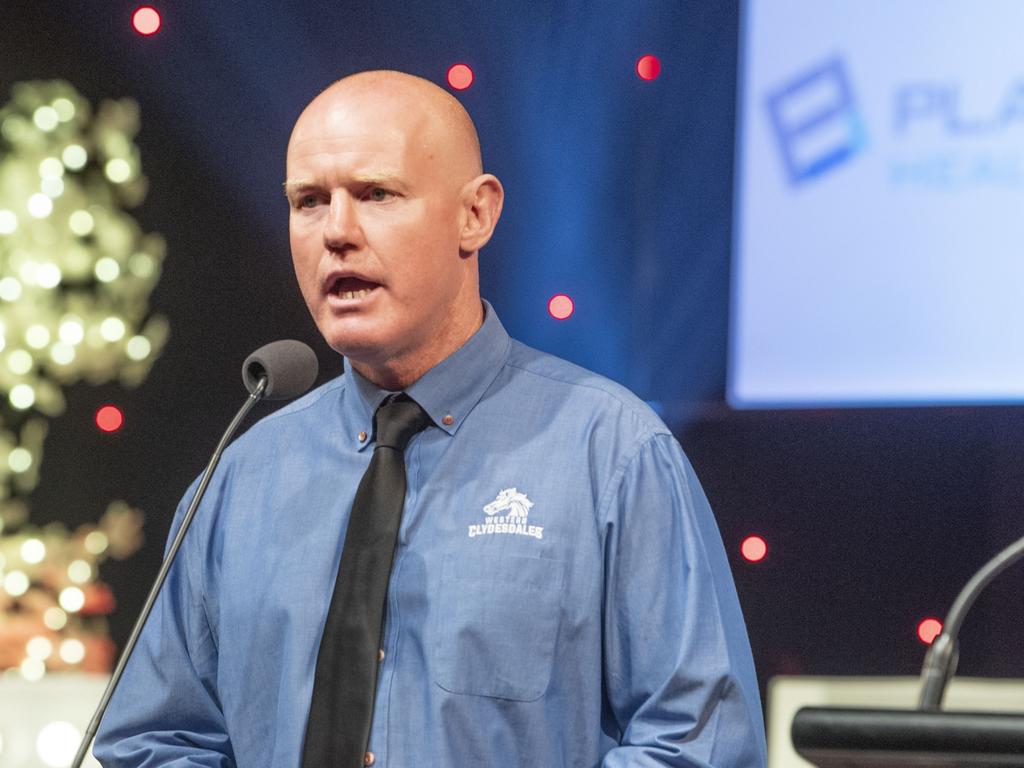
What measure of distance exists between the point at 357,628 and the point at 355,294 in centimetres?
45

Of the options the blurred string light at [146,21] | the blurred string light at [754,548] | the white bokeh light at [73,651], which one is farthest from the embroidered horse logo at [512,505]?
the blurred string light at [146,21]

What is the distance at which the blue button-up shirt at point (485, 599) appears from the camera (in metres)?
2.04

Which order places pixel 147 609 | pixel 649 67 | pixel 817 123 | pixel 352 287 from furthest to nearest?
pixel 649 67 → pixel 817 123 → pixel 352 287 → pixel 147 609

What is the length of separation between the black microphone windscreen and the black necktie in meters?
0.18

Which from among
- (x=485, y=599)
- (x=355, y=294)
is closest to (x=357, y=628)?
(x=485, y=599)

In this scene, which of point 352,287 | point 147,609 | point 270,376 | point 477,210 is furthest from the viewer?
point 477,210

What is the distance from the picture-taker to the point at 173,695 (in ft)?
7.50

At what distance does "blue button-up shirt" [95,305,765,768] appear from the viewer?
6.70 ft

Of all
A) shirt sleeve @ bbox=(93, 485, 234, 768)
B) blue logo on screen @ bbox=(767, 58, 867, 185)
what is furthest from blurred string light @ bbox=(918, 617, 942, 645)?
shirt sleeve @ bbox=(93, 485, 234, 768)

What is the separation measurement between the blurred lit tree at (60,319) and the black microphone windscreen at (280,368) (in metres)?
1.26

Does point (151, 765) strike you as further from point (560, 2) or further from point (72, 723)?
point (560, 2)

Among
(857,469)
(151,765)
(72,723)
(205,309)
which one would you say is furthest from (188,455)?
(857,469)

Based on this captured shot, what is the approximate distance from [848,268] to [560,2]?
789mm

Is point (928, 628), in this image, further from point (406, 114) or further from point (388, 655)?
point (406, 114)
